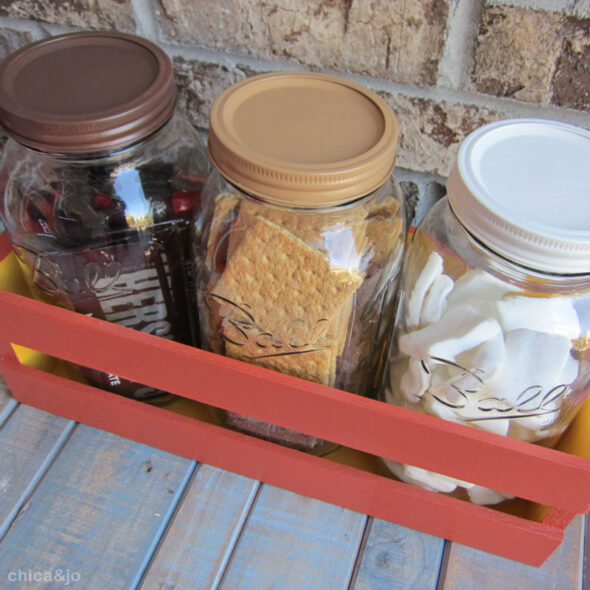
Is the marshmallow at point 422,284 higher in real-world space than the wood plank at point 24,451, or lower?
higher

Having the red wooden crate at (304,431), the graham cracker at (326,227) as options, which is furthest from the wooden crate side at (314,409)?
the graham cracker at (326,227)

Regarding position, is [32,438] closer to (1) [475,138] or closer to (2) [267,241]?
(2) [267,241]

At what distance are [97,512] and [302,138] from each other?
0.37 m

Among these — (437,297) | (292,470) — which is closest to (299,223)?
(437,297)

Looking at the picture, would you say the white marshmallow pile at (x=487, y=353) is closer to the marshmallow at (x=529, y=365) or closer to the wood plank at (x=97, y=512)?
the marshmallow at (x=529, y=365)

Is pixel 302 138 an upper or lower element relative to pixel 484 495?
upper

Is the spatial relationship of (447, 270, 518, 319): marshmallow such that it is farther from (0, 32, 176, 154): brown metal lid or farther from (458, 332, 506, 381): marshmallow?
(0, 32, 176, 154): brown metal lid

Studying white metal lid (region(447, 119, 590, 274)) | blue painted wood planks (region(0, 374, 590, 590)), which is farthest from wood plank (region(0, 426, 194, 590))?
white metal lid (region(447, 119, 590, 274))

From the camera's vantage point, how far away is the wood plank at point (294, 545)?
482 millimetres

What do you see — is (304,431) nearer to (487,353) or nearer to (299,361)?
(299,361)

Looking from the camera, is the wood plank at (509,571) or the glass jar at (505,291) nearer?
the glass jar at (505,291)

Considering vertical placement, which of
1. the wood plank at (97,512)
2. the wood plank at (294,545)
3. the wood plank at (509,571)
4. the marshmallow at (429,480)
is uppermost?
the marshmallow at (429,480)

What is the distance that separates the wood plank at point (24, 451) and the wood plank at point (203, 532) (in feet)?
0.45

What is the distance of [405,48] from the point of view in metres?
0.52
